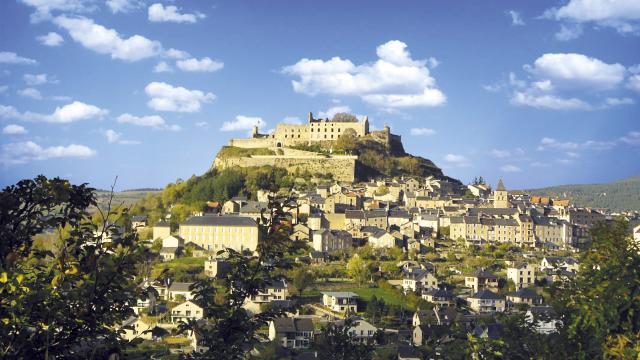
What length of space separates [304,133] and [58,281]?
66.4 meters

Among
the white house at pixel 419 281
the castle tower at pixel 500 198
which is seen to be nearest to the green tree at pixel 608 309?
the white house at pixel 419 281

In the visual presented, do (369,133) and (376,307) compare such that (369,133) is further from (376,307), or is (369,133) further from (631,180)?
(631,180)

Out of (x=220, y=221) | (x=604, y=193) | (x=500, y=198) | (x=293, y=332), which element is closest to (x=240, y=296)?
(x=293, y=332)

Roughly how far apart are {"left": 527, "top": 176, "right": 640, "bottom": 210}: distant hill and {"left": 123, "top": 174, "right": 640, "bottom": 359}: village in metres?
64.4

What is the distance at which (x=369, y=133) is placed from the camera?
7162cm

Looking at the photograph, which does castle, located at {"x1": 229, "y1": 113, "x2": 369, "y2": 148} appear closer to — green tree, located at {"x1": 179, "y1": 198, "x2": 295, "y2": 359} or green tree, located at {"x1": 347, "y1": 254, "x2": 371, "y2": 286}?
green tree, located at {"x1": 347, "y1": 254, "x2": 371, "y2": 286}

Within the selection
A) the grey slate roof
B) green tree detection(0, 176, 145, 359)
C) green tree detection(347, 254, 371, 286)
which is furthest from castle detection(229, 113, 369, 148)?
green tree detection(0, 176, 145, 359)

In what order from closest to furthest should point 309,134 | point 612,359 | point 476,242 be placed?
point 612,359, point 476,242, point 309,134

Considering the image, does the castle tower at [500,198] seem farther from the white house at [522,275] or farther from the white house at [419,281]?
the white house at [419,281]

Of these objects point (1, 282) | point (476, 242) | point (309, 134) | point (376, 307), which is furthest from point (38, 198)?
point (309, 134)

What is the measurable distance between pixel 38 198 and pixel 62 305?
976 mm

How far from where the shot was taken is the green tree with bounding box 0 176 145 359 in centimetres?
446

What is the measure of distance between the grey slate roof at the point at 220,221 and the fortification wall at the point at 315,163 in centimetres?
1783

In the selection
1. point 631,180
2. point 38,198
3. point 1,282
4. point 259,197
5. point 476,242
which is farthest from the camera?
point 631,180
